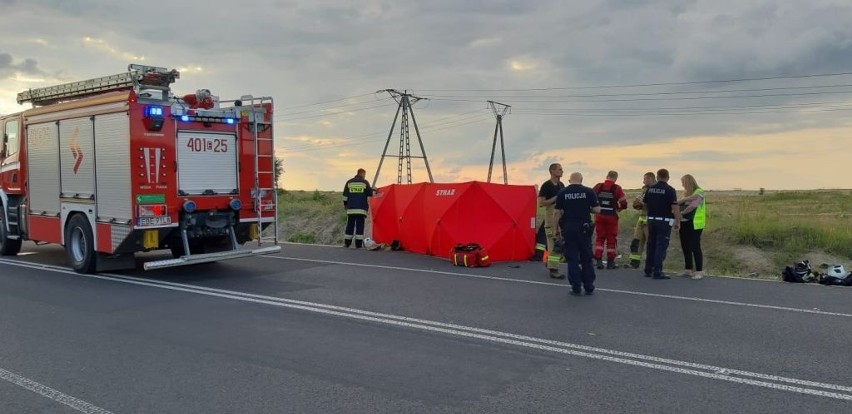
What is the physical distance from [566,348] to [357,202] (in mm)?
10570

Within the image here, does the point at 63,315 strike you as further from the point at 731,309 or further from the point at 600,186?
the point at 600,186

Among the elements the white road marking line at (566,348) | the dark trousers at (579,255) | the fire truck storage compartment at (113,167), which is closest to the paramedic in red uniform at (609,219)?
the dark trousers at (579,255)

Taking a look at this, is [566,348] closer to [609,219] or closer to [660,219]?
[660,219]

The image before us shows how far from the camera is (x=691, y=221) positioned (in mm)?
11305

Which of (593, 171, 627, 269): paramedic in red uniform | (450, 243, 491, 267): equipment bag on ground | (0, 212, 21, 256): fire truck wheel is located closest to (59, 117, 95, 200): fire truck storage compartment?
(0, 212, 21, 256): fire truck wheel

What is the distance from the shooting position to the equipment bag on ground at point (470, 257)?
12562 mm

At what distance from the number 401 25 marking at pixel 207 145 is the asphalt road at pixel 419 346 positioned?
2279mm

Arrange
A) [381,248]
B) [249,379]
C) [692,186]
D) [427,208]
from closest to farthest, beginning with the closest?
1. [249,379]
2. [692,186]
3. [427,208]
4. [381,248]

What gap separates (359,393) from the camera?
4.94 meters

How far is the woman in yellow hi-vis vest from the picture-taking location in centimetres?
1117

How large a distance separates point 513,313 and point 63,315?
213 inches

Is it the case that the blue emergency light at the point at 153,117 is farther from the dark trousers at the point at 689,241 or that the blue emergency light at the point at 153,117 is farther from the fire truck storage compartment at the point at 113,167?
the dark trousers at the point at 689,241

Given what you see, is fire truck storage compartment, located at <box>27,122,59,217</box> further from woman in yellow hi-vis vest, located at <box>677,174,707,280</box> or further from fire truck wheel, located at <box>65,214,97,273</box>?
woman in yellow hi-vis vest, located at <box>677,174,707,280</box>

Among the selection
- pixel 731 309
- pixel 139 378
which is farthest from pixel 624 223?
pixel 139 378
